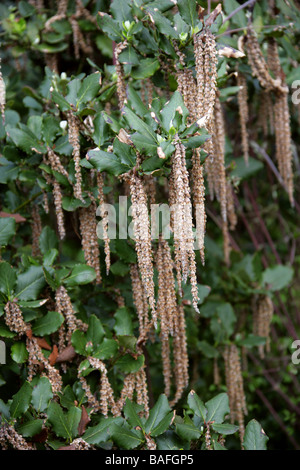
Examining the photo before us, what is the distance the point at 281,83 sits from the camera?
1879 millimetres

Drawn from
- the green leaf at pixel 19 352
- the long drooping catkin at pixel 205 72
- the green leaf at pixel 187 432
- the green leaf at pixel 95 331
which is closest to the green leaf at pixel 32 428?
the green leaf at pixel 19 352

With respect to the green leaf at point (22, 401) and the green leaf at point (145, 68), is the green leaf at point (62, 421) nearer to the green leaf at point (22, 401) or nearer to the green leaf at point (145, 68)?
the green leaf at point (22, 401)

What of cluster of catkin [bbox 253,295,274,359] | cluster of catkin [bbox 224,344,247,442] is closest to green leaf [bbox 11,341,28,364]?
cluster of catkin [bbox 224,344,247,442]

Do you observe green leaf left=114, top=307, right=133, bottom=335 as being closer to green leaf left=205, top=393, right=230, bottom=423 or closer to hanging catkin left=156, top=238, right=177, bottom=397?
hanging catkin left=156, top=238, right=177, bottom=397

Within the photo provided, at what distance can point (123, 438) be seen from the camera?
132 centimetres

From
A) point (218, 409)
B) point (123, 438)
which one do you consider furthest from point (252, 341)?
point (123, 438)

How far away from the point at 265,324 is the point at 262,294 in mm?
136

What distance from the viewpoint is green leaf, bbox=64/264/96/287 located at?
148 cm

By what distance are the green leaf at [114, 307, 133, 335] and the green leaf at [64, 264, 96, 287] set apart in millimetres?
171

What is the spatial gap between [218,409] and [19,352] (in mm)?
596

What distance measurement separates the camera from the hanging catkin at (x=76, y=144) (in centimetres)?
142

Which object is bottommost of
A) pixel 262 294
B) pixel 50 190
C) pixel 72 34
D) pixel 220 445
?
pixel 220 445

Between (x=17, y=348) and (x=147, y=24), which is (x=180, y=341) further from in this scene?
(x=147, y=24)

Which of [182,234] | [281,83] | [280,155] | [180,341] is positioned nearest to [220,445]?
[180,341]
